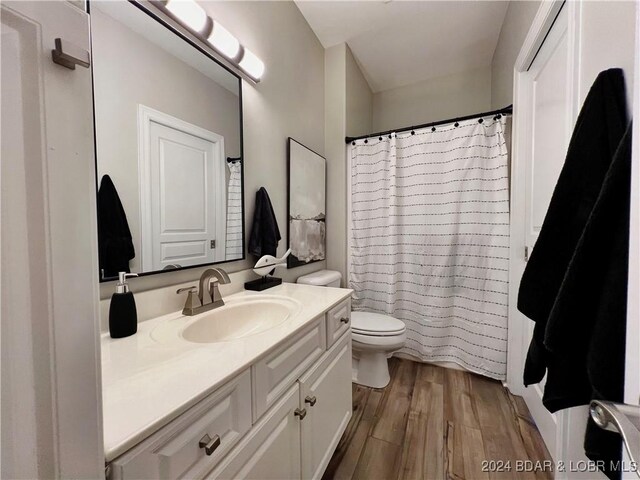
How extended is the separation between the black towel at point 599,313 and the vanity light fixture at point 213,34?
143 centimetres

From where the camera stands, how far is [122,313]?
788 mm

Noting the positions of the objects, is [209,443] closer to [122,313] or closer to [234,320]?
[122,313]

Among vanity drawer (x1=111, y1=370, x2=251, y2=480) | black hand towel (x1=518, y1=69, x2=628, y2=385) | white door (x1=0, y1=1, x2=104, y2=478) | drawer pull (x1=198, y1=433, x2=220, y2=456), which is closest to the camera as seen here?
white door (x1=0, y1=1, x2=104, y2=478)

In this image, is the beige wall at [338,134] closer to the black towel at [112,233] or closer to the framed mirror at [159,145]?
the framed mirror at [159,145]

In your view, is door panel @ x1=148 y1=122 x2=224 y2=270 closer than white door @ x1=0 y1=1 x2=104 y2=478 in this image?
No

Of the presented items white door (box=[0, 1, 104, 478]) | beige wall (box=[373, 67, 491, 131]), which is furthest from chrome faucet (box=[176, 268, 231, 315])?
beige wall (box=[373, 67, 491, 131])

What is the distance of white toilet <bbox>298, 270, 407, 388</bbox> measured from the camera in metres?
1.69

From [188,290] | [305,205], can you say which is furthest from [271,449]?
[305,205]

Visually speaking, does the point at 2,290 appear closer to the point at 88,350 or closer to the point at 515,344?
the point at 88,350

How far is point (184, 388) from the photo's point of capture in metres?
0.53

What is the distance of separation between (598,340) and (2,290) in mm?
913

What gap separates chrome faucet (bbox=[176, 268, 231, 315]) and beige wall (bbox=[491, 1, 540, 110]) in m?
1.92

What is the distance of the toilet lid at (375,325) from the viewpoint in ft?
5.57

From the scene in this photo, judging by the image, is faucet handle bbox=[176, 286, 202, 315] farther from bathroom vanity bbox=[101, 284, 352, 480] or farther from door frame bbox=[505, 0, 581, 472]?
door frame bbox=[505, 0, 581, 472]
